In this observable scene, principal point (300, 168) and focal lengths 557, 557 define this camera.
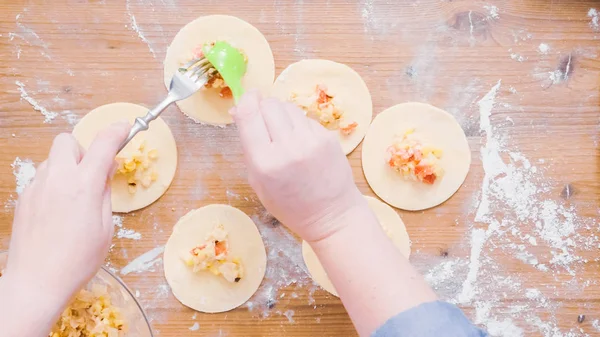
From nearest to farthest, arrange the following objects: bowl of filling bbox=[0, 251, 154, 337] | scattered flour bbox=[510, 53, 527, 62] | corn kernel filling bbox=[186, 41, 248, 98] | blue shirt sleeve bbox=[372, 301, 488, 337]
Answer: blue shirt sleeve bbox=[372, 301, 488, 337] < bowl of filling bbox=[0, 251, 154, 337] < corn kernel filling bbox=[186, 41, 248, 98] < scattered flour bbox=[510, 53, 527, 62]

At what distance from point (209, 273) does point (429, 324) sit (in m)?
0.64

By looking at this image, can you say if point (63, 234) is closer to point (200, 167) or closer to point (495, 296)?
point (200, 167)

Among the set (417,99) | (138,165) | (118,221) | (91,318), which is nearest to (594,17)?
(417,99)

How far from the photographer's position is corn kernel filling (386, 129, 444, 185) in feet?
4.69

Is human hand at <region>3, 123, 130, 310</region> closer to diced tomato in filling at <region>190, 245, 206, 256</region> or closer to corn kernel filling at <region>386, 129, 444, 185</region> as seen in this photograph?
diced tomato in filling at <region>190, 245, 206, 256</region>

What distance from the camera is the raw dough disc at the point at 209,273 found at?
4.74 feet

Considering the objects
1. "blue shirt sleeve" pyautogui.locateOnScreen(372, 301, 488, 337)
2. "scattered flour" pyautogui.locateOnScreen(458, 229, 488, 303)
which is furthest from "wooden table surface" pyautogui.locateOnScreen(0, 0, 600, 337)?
"blue shirt sleeve" pyautogui.locateOnScreen(372, 301, 488, 337)

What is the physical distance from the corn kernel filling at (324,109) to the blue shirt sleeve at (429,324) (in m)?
0.57

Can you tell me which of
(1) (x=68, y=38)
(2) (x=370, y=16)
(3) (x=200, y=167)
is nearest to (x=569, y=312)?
(2) (x=370, y=16)

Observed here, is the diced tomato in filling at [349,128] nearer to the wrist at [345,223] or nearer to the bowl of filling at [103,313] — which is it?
the wrist at [345,223]

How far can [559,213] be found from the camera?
4.95 feet

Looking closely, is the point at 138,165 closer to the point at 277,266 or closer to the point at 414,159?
the point at 277,266

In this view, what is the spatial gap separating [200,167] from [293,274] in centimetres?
38

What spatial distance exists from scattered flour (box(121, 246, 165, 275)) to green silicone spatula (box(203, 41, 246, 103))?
1.52 ft
